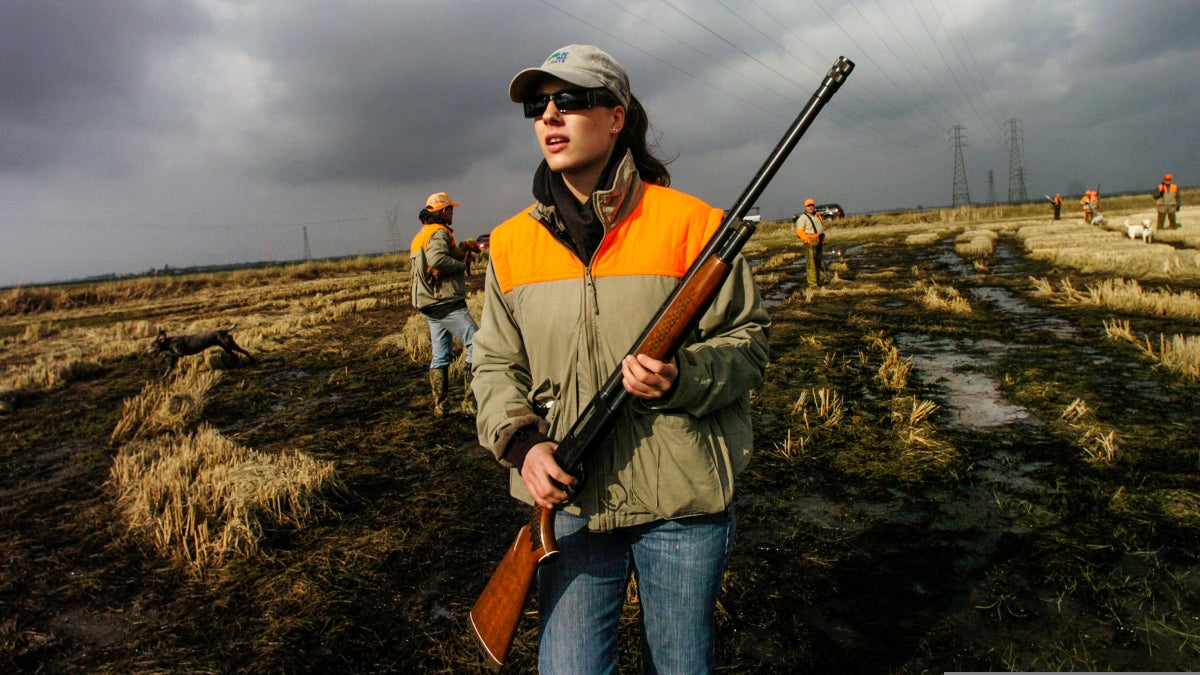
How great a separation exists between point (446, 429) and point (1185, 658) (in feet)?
18.8

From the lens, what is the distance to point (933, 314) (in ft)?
38.7

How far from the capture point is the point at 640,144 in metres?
1.96

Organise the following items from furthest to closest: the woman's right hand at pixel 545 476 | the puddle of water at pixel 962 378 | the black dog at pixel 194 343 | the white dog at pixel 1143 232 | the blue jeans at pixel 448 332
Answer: the white dog at pixel 1143 232 < the black dog at pixel 194 343 < the blue jeans at pixel 448 332 < the puddle of water at pixel 962 378 < the woman's right hand at pixel 545 476

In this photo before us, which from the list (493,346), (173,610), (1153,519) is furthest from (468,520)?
(1153,519)

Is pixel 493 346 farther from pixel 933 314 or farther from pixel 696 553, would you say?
pixel 933 314

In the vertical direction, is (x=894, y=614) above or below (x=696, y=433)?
below

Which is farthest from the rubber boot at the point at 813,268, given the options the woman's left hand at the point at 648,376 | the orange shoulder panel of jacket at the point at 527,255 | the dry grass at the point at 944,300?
the woman's left hand at the point at 648,376

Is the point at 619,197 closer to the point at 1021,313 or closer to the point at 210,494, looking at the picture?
the point at 210,494

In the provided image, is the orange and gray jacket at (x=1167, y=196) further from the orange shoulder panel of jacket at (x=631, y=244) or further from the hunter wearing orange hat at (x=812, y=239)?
the orange shoulder panel of jacket at (x=631, y=244)

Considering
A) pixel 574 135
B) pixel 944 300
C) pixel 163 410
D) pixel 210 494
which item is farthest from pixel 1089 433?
pixel 163 410

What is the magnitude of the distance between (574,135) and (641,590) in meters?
1.25

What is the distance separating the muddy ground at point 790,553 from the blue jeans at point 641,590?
1.47 metres

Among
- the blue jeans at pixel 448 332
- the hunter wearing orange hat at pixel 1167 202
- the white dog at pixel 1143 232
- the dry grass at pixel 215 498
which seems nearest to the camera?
the dry grass at pixel 215 498

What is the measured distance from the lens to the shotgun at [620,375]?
163 cm
